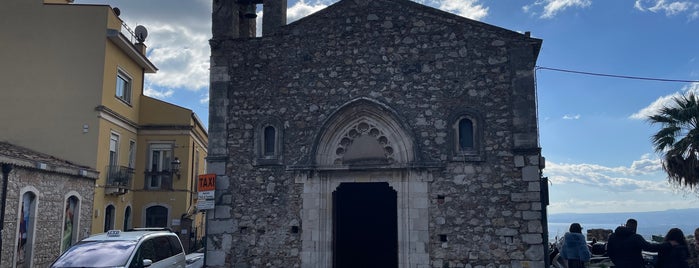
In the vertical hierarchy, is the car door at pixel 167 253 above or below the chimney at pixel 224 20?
below

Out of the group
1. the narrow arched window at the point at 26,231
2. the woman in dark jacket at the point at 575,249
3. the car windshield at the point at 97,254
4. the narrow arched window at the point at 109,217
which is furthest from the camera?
the narrow arched window at the point at 109,217

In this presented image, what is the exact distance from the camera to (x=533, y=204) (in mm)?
11195

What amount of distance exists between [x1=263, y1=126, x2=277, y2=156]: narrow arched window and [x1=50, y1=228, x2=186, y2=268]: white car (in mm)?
3099

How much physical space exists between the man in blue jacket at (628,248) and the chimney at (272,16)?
8.27 m

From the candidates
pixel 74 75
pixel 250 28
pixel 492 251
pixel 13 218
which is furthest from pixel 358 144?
pixel 74 75

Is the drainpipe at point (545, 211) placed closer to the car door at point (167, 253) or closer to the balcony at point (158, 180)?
the car door at point (167, 253)

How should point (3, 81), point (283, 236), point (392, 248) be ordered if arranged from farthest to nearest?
point (3, 81) < point (392, 248) < point (283, 236)

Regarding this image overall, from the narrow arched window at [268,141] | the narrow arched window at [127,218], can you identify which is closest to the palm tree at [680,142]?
the narrow arched window at [268,141]

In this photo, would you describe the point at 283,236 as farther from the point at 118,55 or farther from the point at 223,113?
the point at 118,55

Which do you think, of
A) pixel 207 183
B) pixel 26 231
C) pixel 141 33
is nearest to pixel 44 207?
pixel 26 231

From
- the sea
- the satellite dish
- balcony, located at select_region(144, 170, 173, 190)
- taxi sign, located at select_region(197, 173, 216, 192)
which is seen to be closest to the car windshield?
taxi sign, located at select_region(197, 173, 216, 192)

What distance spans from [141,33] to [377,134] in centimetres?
1564

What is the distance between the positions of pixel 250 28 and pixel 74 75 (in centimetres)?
866

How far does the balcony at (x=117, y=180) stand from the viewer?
20.1 metres
